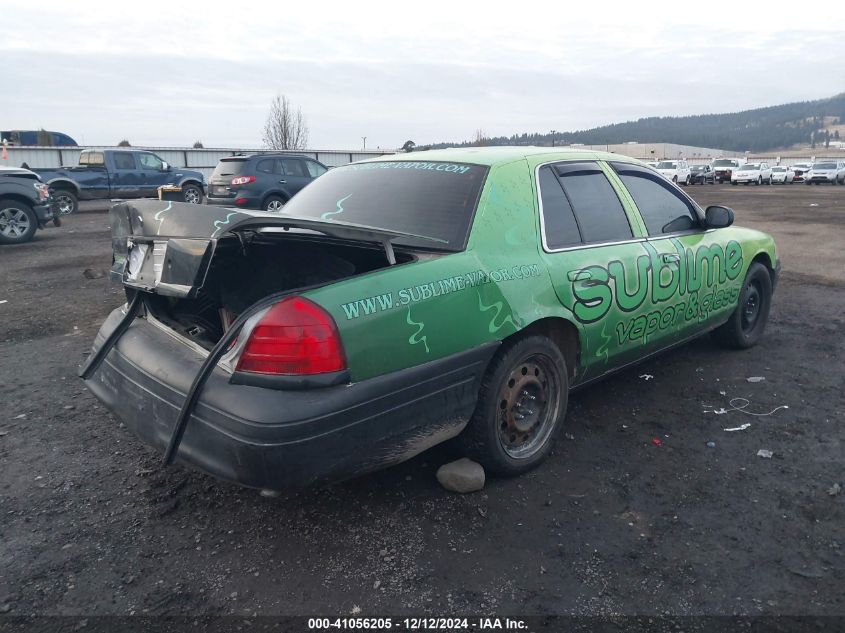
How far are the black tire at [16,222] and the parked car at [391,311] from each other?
1012cm

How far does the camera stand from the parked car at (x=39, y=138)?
1335 inches

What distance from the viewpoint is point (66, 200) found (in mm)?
18266

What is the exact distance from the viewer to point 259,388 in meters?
2.44

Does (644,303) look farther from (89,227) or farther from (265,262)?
(89,227)

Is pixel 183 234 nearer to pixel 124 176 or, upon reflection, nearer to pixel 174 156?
pixel 124 176

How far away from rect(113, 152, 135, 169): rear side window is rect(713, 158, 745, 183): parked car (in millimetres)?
36806

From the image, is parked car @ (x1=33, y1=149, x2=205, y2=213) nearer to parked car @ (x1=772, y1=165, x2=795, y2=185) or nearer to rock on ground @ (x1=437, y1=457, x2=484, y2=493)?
rock on ground @ (x1=437, y1=457, x2=484, y2=493)

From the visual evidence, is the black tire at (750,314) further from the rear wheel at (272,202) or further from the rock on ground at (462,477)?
the rear wheel at (272,202)

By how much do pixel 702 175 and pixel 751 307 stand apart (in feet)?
136

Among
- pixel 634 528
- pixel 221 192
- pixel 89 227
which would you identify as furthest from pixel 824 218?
pixel 89 227

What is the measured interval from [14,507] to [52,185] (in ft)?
57.5

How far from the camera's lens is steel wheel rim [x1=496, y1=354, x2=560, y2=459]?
3254 millimetres

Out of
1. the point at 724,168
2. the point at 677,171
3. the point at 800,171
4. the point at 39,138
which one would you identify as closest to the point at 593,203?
the point at 39,138

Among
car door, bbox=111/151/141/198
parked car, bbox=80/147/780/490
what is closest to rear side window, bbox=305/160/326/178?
car door, bbox=111/151/141/198
